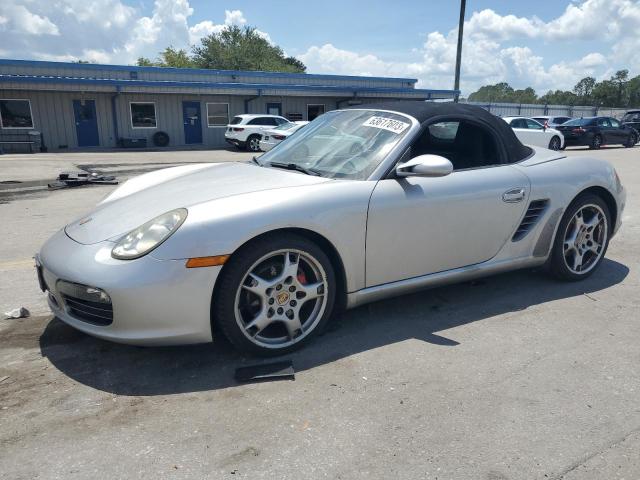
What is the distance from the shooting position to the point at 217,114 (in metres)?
26.5

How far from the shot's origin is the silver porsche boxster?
2.55 metres

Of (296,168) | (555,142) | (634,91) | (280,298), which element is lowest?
(555,142)

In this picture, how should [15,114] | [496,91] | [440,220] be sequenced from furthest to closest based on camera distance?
[496,91] → [15,114] → [440,220]

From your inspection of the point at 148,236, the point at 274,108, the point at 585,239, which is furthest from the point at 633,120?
the point at 148,236

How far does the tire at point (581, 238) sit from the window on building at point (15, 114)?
23.8m

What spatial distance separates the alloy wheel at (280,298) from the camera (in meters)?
2.76

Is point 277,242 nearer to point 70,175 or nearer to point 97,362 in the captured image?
point 97,362

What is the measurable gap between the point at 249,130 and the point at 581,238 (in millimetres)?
18496

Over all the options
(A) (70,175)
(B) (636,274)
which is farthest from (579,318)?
(A) (70,175)

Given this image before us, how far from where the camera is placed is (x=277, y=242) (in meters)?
2.73

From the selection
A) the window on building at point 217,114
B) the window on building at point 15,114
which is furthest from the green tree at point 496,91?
the window on building at point 15,114

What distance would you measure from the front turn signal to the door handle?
6.74 ft

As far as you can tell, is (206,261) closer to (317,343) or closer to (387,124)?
(317,343)

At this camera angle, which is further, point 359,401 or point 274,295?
point 274,295
